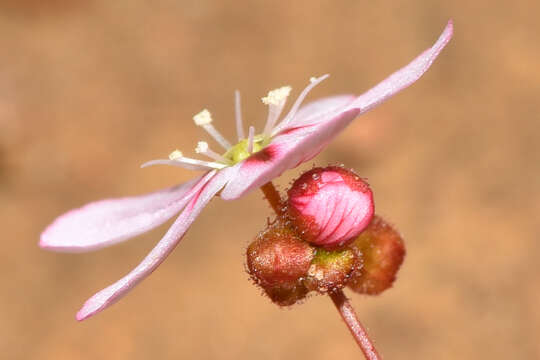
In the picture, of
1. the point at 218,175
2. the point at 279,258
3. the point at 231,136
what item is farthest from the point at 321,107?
the point at 231,136

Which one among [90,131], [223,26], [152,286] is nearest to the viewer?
[152,286]

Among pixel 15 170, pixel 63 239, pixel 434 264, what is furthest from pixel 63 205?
pixel 63 239

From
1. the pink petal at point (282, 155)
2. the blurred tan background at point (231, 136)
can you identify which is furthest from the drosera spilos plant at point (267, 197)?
the blurred tan background at point (231, 136)

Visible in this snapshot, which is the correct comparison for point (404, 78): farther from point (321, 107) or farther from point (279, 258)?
point (321, 107)

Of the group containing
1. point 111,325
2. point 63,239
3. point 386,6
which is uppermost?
point 386,6

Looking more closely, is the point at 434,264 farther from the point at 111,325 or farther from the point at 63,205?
the point at 63,205

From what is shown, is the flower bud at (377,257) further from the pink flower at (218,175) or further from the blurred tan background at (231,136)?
the blurred tan background at (231,136)
